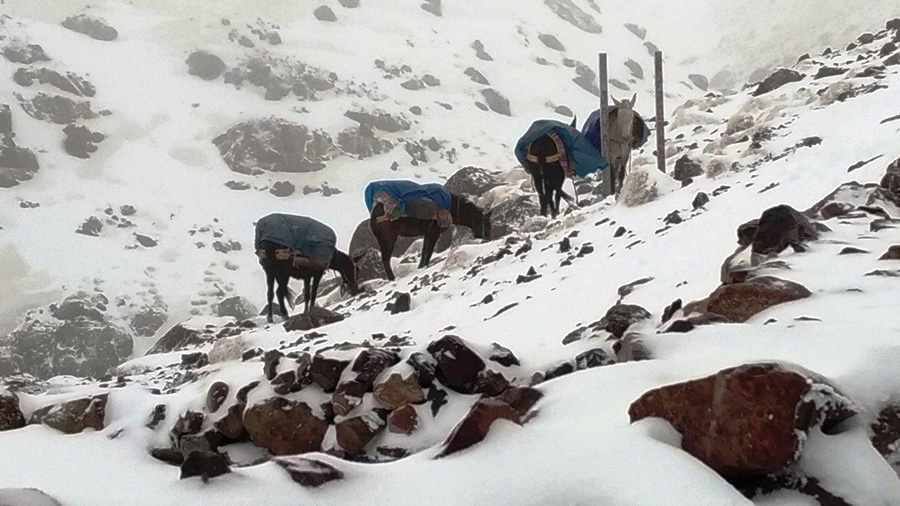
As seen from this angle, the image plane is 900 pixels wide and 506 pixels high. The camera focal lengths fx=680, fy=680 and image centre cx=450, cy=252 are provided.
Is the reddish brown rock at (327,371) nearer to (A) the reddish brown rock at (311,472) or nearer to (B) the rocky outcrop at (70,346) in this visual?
(A) the reddish brown rock at (311,472)

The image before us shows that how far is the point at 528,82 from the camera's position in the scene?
49719 millimetres

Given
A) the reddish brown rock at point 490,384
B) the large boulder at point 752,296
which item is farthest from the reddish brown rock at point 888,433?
the reddish brown rock at point 490,384

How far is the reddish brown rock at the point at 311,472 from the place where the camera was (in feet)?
6.02

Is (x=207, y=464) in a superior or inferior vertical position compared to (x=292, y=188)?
superior

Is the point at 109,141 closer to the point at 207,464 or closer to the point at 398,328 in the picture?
the point at 398,328

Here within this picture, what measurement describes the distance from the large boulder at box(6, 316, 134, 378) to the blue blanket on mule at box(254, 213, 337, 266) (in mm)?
12125

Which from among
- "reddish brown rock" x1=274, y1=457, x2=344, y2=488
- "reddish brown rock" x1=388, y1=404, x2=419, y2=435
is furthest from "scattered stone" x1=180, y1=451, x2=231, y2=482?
"reddish brown rock" x1=388, y1=404, x2=419, y2=435

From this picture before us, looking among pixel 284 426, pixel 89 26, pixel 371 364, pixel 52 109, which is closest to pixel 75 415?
pixel 284 426

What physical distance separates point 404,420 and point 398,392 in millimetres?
163

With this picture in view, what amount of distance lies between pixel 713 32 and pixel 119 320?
58.0 m

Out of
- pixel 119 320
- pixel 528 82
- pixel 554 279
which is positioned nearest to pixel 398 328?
pixel 554 279

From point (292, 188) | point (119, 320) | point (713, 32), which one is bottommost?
point (119, 320)

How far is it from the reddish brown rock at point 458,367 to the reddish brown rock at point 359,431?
0.36m

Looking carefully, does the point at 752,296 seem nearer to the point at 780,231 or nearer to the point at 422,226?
the point at 780,231
